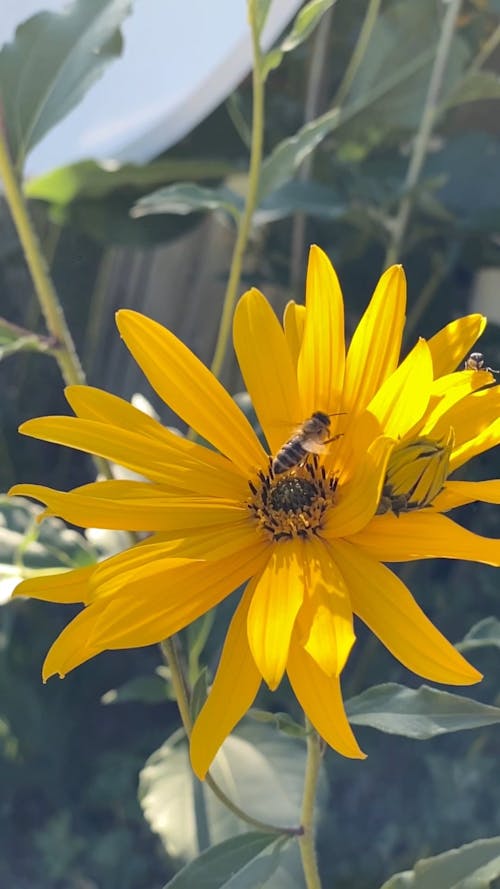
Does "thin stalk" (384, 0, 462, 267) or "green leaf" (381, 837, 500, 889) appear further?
"thin stalk" (384, 0, 462, 267)

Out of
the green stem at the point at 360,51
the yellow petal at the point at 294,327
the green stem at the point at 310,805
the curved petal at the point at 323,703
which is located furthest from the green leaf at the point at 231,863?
the green stem at the point at 360,51

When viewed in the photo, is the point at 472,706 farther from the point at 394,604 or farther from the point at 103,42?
the point at 103,42

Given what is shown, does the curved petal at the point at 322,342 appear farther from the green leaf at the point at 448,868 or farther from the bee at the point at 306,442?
the green leaf at the point at 448,868

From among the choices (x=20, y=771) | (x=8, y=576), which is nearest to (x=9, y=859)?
(x=20, y=771)

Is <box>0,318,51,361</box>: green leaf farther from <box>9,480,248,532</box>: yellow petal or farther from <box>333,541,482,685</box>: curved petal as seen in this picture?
<box>333,541,482,685</box>: curved petal

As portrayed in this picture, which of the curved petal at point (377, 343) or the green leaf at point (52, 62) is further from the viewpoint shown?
the green leaf at point (52, 62)

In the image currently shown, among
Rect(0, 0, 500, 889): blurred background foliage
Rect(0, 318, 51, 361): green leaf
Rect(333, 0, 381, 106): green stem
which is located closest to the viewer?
Rect(0, 318, 51, 361): green leaf

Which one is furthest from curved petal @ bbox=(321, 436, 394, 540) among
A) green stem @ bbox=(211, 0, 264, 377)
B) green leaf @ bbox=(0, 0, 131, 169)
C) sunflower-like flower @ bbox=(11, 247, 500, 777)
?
green leaf @ bbox=(0, 0, 131, 169)

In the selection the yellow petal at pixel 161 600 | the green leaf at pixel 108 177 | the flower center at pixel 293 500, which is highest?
the green leaf at pixel 108 177
